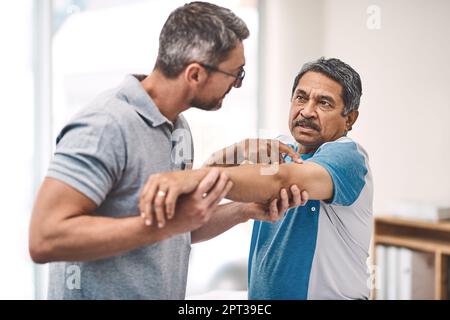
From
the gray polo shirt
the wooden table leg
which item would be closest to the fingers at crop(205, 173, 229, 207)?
the gray polo shirt

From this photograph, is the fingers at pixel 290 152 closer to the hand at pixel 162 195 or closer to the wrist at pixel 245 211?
the wrist at pixel 245 211

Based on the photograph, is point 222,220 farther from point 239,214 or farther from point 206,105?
point 206,105

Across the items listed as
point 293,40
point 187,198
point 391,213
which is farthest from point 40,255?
point 391,213

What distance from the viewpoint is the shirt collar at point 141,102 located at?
A: 842 mm

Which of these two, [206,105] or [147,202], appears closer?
[147,202]

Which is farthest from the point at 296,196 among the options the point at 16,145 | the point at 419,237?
the point at 419,237

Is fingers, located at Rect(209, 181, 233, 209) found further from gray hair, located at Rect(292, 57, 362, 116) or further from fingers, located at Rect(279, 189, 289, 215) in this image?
gray hair, located at Rect(292, 57, 362, 116)

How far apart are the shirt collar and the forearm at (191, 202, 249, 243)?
0.74 ft

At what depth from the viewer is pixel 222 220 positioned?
3.30 ft

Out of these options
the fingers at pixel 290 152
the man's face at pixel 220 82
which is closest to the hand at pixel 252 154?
the fingers at pixel 290 152

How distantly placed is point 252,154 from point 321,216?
0.17 m

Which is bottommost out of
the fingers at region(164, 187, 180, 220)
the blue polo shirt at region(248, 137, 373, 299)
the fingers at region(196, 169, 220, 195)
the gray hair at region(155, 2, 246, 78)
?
the blue polo shirt at region(248, 137, 373, 299)

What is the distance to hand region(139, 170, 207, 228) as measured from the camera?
2.47 ft

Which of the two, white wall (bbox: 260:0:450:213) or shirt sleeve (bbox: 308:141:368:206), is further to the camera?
white wall (bbox: 260:0:450:213)
